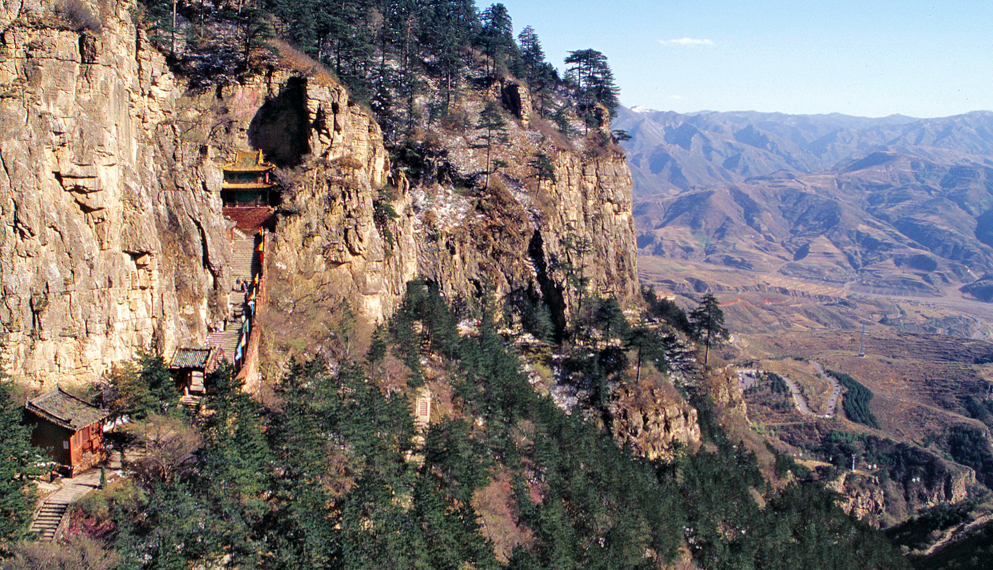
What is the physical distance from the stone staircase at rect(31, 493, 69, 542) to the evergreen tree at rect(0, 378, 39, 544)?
686 mm

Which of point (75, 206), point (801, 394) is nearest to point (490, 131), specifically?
point (75, 206)

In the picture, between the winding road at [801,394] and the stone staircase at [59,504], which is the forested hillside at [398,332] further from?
the winding road at [801,394]

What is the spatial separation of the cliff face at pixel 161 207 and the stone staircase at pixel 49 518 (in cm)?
518

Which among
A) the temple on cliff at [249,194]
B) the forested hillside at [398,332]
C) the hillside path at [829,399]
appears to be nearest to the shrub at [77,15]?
the forested hillside at [398,332]

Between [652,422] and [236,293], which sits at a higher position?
[236,293]

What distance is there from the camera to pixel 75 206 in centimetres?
2764

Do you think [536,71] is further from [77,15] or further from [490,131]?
[77,15]

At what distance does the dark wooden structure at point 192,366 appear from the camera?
31.5m

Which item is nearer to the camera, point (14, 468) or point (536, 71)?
point (14, 468)

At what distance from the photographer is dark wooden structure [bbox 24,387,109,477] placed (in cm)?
2572

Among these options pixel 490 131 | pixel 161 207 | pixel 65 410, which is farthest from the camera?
pixel 490 131

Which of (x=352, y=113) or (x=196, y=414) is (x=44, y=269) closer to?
(x=196, y=414)

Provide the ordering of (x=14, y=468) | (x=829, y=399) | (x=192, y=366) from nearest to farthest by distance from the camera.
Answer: (x=14, y=468) < (x=192, y=366) < (x=829, y=399)

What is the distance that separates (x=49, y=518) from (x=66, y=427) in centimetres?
342
